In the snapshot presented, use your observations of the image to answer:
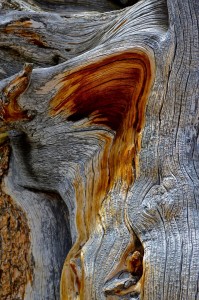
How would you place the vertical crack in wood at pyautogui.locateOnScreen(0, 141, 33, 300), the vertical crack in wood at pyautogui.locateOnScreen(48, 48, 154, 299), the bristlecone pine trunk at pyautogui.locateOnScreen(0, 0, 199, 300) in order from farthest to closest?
1. the vertical crack in wood at pyautogui.locateOnScreen(0, 141, 33, 300)
2. the vertical crack in wood at pyautogui.locateOnScreen(48, 48, 154, 299)
3. the bristlecone pine trunk at pyautogui.locateOnScreen(0, 0, 199, 300)

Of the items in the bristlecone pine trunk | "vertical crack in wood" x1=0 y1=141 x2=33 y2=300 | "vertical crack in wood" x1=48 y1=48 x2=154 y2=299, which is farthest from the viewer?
"vertical crack in wood" x1=0 y1=141 x2=33 y2=300

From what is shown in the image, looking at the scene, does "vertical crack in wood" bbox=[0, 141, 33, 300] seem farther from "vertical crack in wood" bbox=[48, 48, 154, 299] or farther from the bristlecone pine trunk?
"vertical crack in wood" bbox=[48, 48, 154, 299]

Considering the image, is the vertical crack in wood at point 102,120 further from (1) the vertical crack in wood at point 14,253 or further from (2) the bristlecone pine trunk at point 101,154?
(1) the vertical crack in wood at point 14,253

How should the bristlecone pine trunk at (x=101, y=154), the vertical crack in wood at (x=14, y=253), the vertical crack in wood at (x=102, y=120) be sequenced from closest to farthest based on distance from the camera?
the bristlecone pine trunk at (x=101, y=154) < the vertical crack in wood at (x=102, y=120) < the vertical crack in wood at (x=14, y=253)

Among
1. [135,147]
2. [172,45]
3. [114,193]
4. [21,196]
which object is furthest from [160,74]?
[21,196]

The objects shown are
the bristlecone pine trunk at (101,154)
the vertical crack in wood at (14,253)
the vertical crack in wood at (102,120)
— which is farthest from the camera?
the vertical crack in wood at (14,253)

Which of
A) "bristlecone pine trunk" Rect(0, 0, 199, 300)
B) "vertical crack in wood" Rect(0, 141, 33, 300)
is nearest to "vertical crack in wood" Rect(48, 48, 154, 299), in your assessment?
"bristlecone pine trunk" Rect(0, 0, 199, 300)

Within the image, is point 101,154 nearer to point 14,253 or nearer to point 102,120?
point 102,120

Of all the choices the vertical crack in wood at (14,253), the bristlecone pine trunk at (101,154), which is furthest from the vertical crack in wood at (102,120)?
the vertical crack in wood at (14,253)

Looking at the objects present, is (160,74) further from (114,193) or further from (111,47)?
(114,193)
